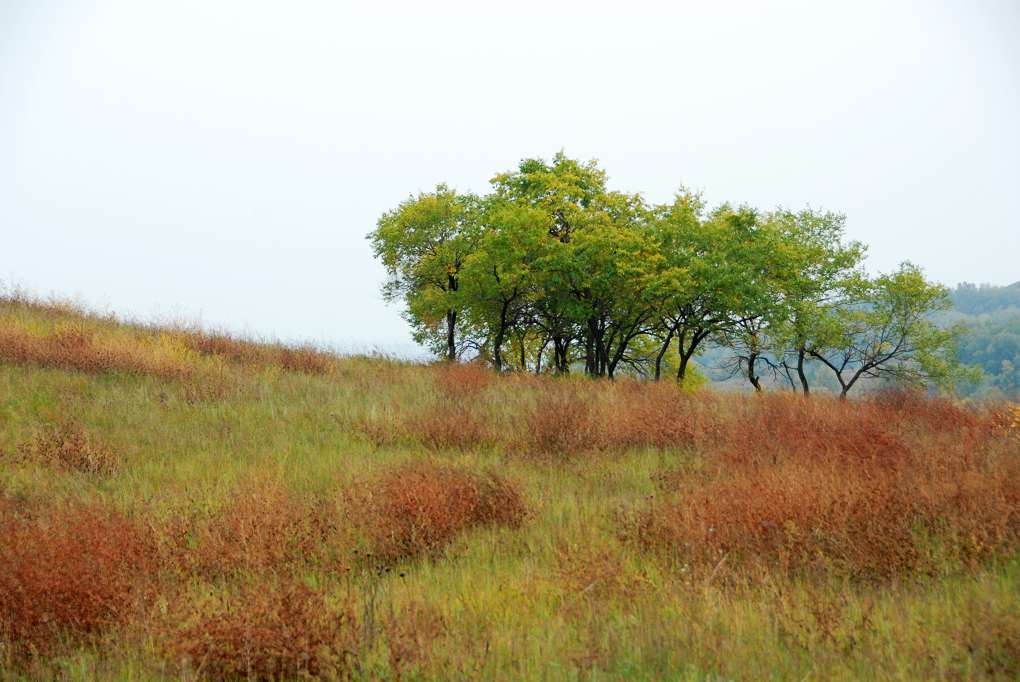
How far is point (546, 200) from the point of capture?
31109 mm

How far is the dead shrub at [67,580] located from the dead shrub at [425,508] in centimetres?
173

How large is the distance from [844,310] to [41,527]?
1953 inches

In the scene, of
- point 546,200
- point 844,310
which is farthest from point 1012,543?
point 844,310

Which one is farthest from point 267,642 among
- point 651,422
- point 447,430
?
point 651,422

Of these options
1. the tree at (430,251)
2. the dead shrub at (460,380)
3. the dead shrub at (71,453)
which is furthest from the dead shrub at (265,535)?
the tree at (430,251)

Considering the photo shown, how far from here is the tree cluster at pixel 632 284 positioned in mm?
29062

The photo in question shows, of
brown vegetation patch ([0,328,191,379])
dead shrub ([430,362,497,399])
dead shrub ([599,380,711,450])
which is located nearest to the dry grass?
dead shrub ([599,380,711,450])

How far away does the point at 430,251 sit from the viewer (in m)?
41.2

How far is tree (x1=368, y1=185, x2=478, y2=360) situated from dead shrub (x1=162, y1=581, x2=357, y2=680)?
108 feet

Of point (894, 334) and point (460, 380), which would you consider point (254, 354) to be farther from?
point (894, 334)

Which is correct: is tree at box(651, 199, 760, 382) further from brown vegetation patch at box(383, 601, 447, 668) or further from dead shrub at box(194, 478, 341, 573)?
brown vegetation patch at box(383, 601, 447, 668)

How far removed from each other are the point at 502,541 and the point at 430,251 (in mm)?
36825

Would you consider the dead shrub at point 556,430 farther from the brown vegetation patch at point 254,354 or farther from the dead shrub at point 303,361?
the brown vegetation patch at point 254,354

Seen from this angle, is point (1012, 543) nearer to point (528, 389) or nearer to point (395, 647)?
point (395, 647)
